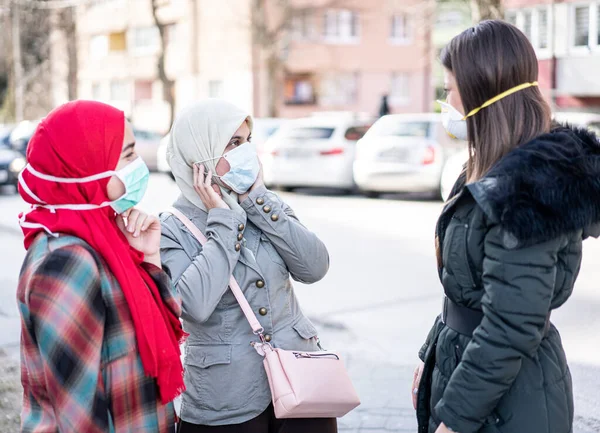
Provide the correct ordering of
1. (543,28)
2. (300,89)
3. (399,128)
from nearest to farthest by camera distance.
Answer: (399,128), (543,28), (300,89)

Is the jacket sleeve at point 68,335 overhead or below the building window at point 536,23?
below

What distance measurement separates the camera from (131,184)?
257cm

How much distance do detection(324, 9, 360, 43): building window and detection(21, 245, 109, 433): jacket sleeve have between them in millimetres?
40763

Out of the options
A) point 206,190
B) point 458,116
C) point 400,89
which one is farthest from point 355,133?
point 400,89

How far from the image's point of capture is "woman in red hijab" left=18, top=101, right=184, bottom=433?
7.66 ft

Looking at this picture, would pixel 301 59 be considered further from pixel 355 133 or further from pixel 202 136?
pixel 202 136

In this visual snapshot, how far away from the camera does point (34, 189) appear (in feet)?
8.00

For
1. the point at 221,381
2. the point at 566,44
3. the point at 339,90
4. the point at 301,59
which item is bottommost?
the point at 339,90

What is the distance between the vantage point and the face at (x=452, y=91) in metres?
2.55

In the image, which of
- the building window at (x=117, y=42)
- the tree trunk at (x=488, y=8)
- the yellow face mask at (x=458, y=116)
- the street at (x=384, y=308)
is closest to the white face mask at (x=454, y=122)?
the yellow face mask at (x=458, y=116)

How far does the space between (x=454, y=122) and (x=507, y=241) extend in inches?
25.0

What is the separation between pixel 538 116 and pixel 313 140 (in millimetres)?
14473

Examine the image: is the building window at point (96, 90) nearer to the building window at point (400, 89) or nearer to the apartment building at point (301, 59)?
the apartment building at point (301, 59)

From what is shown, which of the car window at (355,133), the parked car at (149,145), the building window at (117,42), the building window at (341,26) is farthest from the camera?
the building window at (117,42)
